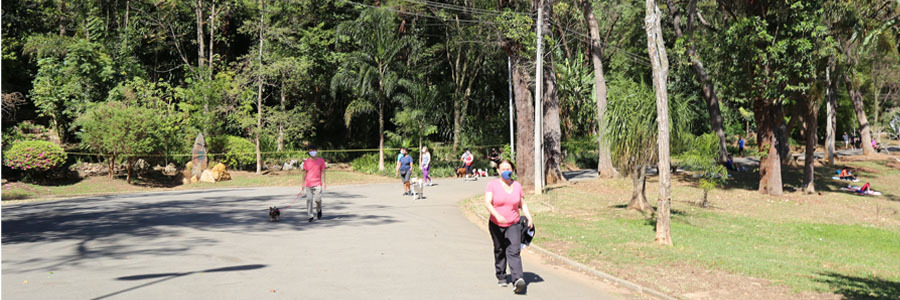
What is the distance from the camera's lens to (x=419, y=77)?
35750 millimetres

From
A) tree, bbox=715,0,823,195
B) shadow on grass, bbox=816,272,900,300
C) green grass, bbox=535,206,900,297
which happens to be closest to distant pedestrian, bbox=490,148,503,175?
tree, bbox=715,0,823,195

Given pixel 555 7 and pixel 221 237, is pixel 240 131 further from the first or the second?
pixel 221 237

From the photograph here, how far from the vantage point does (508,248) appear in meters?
7.59

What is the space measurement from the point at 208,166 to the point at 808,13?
2647 cm

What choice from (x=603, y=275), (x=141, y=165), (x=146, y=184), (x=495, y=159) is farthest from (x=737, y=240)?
(x=141, y=165)

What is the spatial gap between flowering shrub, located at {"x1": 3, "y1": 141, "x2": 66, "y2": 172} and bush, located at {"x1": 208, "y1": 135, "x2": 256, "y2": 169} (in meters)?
7.42

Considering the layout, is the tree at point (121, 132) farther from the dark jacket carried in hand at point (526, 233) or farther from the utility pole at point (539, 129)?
the dark jacket carried in hand at point (526, 233)

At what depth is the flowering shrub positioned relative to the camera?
23.5 m

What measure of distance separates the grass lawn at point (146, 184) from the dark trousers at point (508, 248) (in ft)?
65.8

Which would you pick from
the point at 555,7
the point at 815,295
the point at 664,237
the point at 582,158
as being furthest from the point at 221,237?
the point at 582,158

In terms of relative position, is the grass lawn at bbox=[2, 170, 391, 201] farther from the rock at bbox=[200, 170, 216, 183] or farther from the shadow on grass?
the shadow on grass

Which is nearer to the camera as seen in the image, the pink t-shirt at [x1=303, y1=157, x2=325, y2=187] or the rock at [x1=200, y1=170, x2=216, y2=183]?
the pink t-shirt at [x1=303, y1=157, x2=325, y2=187]

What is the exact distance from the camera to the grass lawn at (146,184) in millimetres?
22203

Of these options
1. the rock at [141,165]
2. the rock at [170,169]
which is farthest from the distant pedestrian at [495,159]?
the rock at [141,165]
